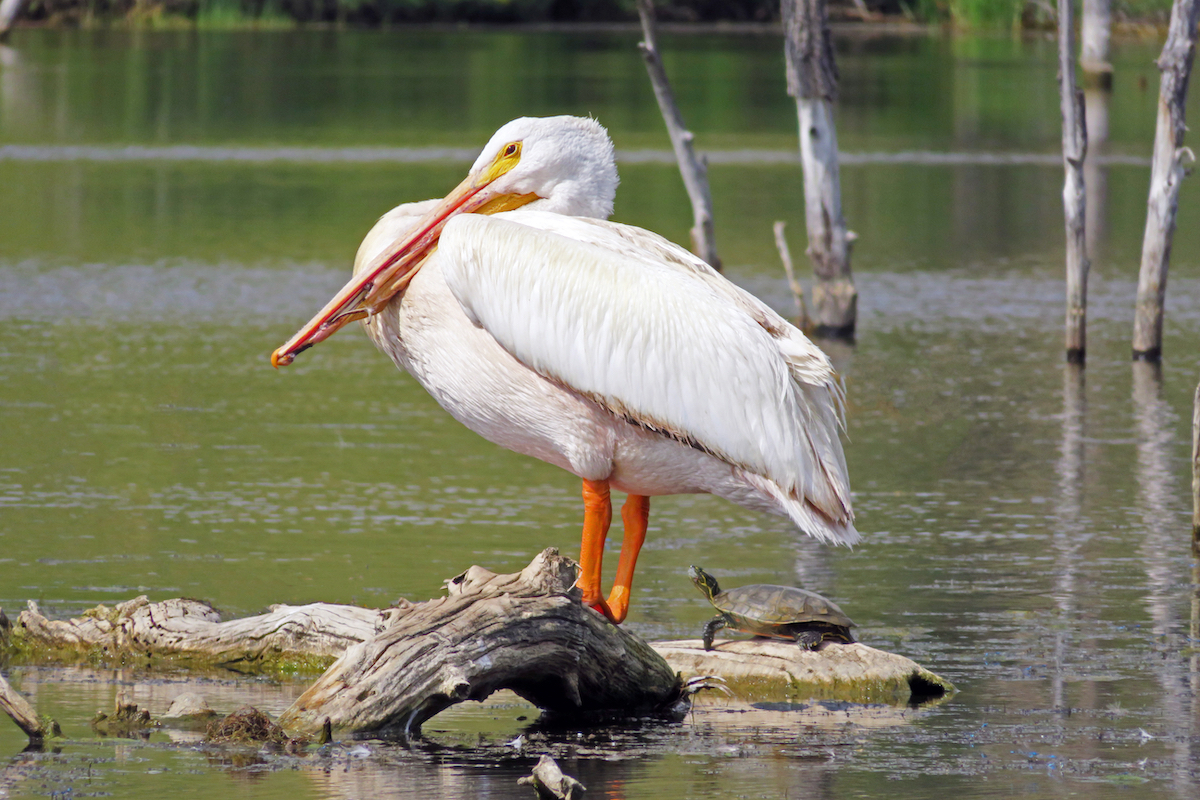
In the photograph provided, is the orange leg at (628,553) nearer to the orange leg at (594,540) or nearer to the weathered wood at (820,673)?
the orange leg at (594,540)

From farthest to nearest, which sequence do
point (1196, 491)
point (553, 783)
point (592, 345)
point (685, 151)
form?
1. point (685, 151)
2. point (1196, 491)
3. point (592, 345)
4. point (553, 783)

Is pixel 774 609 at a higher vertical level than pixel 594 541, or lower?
lower

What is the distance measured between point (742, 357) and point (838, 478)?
49 cm

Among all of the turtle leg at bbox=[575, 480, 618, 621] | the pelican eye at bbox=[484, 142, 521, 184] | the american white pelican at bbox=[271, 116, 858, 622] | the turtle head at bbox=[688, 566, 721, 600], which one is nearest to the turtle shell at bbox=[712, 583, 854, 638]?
the turtle head at bbox=[688, 566, 721, 600]

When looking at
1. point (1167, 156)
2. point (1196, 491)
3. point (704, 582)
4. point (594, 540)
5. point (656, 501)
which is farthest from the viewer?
point (1167, 156)

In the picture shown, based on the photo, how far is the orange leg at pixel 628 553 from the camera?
571 centimetres

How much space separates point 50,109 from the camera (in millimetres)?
29391

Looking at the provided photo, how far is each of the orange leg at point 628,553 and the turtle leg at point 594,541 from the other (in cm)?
4

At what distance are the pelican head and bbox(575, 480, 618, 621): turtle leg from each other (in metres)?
0.86

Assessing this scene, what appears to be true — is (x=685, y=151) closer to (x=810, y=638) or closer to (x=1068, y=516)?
(x=1068, y=516)

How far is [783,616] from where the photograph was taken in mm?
5762

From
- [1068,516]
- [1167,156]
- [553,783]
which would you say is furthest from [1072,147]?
[553,783]

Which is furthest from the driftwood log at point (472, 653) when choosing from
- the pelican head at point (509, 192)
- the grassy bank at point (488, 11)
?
the grassy bank at point (488, 11)

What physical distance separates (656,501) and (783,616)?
347 cm
